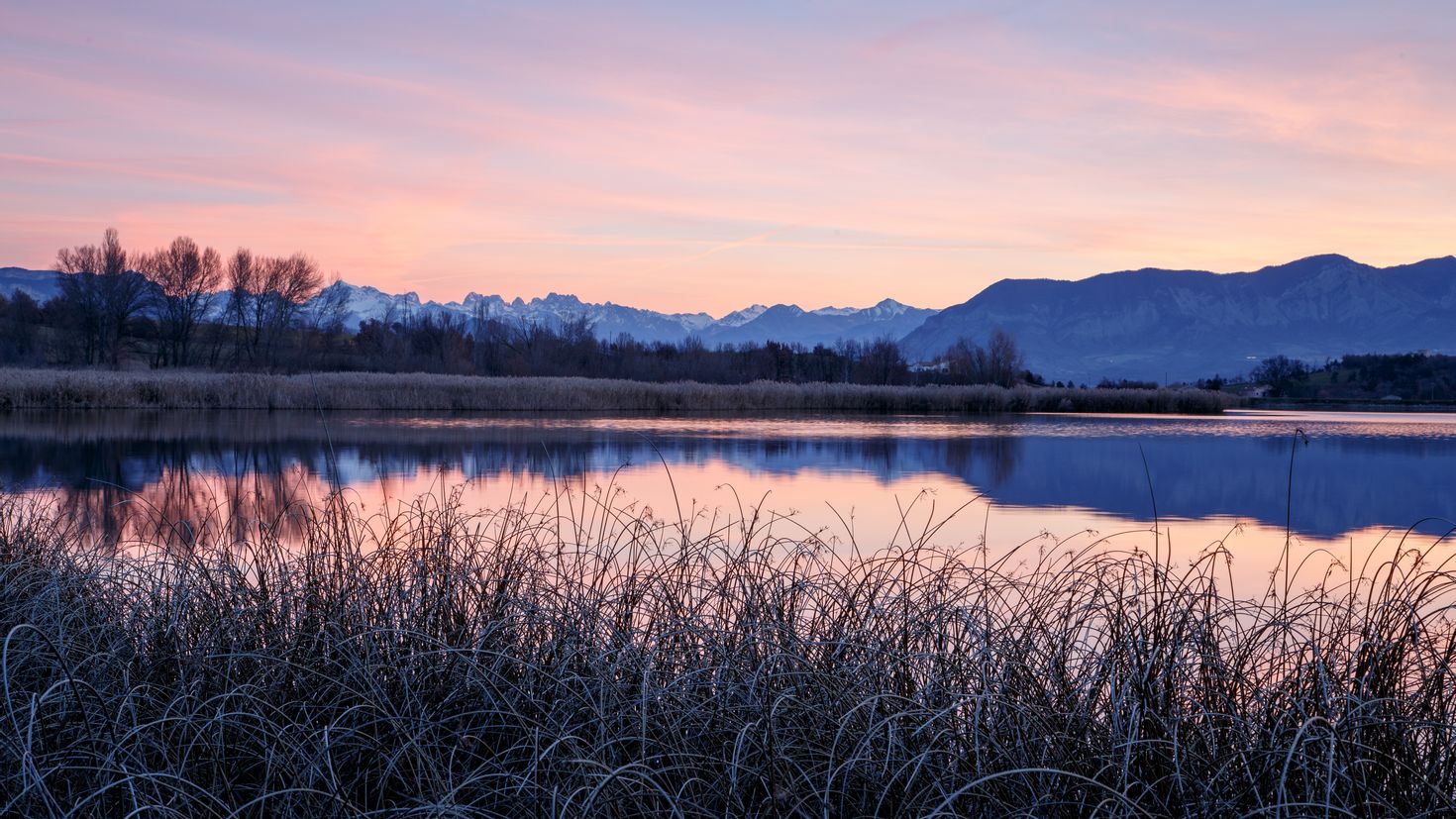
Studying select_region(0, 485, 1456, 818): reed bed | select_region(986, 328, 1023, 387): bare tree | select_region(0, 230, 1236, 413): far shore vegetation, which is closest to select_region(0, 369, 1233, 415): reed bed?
select_region(0, 230, 1236, 413): far shore vegetation

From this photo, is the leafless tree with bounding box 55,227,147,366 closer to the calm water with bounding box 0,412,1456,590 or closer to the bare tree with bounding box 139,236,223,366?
the bare tree with bounding box 139,236,223,366

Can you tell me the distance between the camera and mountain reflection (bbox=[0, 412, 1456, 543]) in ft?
44.2

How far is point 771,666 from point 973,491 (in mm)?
12527

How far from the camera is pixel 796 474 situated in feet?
58.6

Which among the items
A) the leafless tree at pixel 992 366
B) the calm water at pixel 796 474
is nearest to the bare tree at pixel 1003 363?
the leafless tree at pixel 992 366

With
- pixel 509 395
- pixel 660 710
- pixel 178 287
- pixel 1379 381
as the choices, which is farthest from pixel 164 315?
pixel 1379 381

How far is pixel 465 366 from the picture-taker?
6975 centimetres

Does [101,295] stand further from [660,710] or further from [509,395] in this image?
[660,710]

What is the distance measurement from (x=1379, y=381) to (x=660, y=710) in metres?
91.4

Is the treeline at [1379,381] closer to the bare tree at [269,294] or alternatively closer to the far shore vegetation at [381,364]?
the far shore vegetation at [381,364]

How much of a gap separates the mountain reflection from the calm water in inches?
3.4

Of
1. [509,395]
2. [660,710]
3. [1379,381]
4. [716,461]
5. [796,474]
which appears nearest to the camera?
[660,710]

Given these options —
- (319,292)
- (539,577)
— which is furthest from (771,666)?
(319,292)

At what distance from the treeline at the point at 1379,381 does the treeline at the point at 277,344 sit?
1010 inches
